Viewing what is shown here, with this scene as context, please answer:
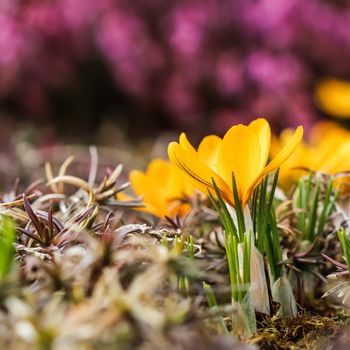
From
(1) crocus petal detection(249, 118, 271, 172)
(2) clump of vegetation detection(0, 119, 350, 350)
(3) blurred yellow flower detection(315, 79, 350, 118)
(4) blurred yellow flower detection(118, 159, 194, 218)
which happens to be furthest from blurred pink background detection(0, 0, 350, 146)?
(1) crocus petal detection(249, 118, 271, 172)

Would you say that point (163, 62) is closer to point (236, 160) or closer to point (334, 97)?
point (334, 97)

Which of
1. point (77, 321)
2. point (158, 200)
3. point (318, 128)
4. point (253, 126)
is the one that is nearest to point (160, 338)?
point (77, 321)

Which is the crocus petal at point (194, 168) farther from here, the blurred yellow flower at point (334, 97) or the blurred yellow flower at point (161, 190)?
the blurred yellow flower at point (334, 97)

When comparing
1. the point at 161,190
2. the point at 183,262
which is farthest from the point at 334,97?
the point at 183,262

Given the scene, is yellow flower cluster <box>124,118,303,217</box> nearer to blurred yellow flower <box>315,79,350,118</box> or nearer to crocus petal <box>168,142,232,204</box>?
crocus petal <box>168,142,232,204</box>

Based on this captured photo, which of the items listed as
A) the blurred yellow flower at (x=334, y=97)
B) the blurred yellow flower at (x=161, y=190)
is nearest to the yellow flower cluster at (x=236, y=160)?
the blurred yellow flower at (x=161, y=190)

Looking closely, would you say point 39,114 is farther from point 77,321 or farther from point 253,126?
point 77,321
